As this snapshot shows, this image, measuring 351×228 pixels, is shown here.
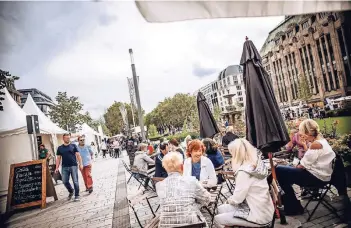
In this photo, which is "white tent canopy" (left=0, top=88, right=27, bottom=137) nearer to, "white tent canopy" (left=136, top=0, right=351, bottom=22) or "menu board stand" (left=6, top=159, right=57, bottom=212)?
"menu board stand" (left=6, top=159, right=57, bottom=212)

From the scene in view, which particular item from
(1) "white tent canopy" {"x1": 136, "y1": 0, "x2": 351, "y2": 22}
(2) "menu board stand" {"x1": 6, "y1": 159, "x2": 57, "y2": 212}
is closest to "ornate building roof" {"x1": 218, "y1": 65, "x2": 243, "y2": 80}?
(2) "menu board stand" {"x1": 6, "y1": 159, "x2": 57, "y2": 212}

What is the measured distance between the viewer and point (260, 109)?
12.6 ft

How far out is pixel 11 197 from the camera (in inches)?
283

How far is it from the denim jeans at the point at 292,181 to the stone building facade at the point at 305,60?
31.9m

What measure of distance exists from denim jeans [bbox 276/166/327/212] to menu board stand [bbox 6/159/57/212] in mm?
6568

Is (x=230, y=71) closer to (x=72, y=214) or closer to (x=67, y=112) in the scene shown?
(x=67, y=112)

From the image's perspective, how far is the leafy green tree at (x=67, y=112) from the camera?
33659 mm

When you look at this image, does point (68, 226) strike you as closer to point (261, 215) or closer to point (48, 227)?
point (48, 227)

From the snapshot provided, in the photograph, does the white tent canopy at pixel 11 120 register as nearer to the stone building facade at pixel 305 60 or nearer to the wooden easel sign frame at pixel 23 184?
the wooden easel sign frame at pixel 23 184

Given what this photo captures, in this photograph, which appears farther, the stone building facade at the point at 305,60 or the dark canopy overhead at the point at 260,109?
the stone building facade at the point at 305,60

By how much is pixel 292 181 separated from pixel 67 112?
3410cm

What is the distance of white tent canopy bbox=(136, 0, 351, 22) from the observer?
1.46 metres

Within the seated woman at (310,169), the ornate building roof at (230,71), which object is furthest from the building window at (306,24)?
the ornate building roof at (230,71)

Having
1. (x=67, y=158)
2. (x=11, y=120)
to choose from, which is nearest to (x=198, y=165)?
(x=67, y=158)
